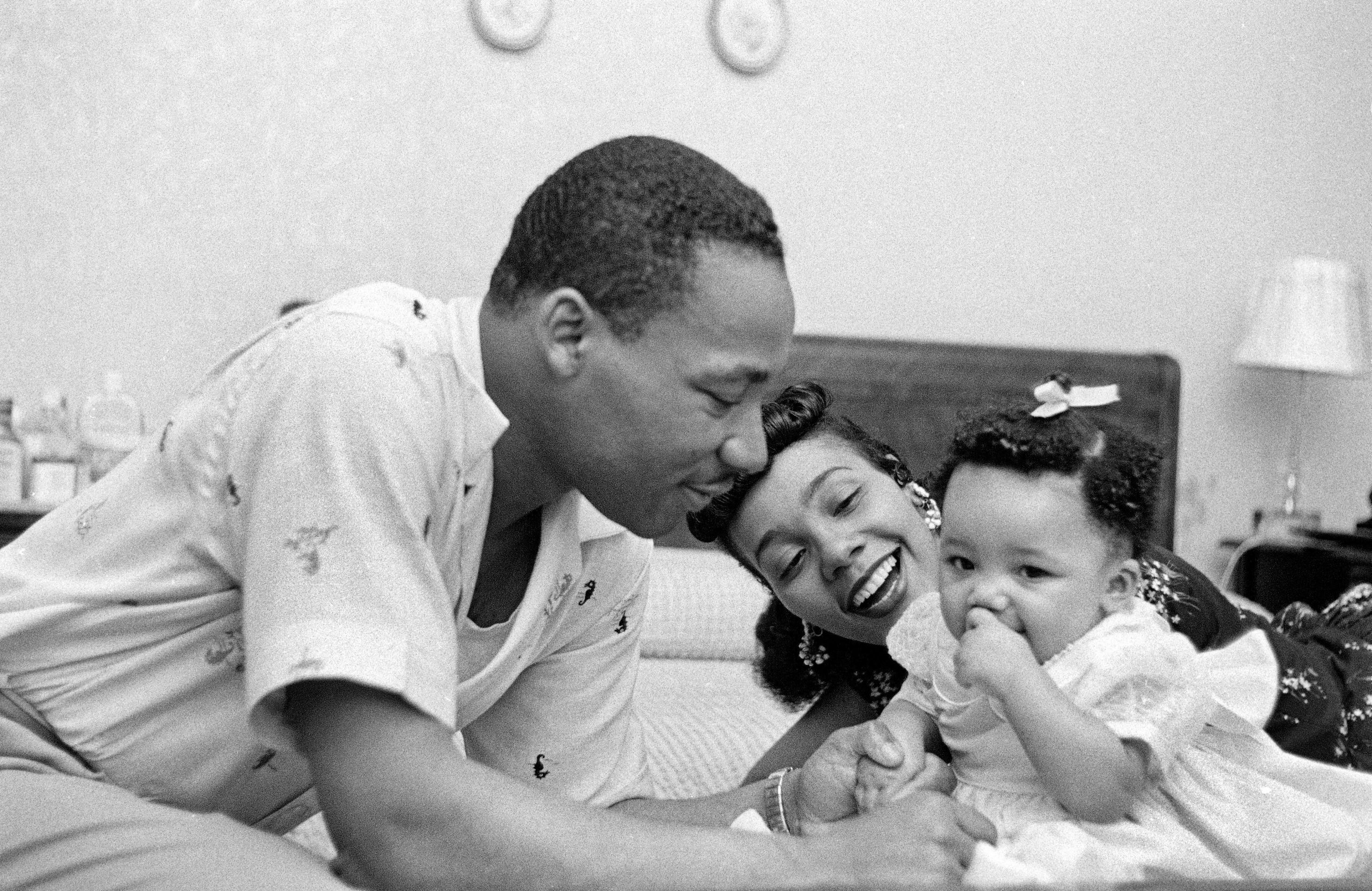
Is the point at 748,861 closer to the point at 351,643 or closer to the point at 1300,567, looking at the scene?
the point at 351,643

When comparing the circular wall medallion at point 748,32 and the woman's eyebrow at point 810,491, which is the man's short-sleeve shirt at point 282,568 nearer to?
the woman's eyebrow at point 810,491

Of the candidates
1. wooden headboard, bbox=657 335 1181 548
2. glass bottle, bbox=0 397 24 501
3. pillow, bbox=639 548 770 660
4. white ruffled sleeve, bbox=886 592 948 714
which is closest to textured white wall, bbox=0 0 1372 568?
wooden headboard, bbox=657 335 1181 548

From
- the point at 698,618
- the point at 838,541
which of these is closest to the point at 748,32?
the point at 698,618

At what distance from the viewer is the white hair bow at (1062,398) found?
1.53 m

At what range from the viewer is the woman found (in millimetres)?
1740

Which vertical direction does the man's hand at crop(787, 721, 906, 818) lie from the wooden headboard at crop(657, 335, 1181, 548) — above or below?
above

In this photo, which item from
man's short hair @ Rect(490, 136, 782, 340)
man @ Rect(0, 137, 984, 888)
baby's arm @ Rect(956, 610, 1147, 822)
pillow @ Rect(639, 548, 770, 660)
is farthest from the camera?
pillow @ Rect(639, 548, 770, 660)

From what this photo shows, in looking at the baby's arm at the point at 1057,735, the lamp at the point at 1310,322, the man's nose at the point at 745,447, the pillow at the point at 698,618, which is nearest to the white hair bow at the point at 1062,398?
the baby's arm at the point at 1057,735

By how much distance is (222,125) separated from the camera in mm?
3762

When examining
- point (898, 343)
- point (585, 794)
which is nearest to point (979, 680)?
point (585, 794)

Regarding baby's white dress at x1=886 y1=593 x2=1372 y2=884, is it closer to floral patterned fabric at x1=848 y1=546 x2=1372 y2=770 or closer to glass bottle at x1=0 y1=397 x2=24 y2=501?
floral patterned fabric at x1=848 y1=546 x2=1372 y2=770

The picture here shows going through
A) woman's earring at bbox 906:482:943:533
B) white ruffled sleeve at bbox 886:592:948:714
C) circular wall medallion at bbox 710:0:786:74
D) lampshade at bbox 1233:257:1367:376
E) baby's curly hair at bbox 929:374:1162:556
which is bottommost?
lampshade at bbox 1233:257:1367:376

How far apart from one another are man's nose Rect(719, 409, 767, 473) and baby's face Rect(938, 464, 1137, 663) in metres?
0.30

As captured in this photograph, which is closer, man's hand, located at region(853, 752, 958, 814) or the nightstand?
man's hand, located at region(853, 752, 958, 814)
